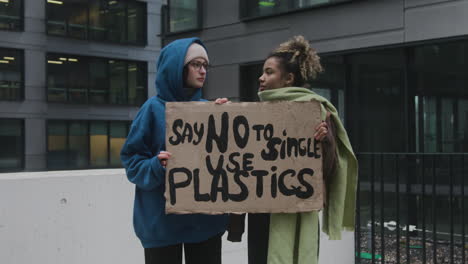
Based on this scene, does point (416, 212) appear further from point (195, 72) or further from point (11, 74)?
point (11, 74)

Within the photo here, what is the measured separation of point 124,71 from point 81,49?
2498 millimetres

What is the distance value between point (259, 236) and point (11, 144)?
23.3 m

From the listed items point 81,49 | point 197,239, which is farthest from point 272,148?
point 81,49

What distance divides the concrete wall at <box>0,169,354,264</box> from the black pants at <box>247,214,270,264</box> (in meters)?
1.51

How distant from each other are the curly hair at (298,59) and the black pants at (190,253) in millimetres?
944

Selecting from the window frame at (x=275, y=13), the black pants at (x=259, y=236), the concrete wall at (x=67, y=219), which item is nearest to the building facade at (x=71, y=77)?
the window frame at (x=275, y=13)

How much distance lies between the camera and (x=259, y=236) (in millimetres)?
2857

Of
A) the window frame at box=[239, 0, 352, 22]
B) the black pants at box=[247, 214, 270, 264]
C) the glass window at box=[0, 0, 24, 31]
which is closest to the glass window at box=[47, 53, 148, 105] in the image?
the glass window at box=[0, 0, 24, 31]

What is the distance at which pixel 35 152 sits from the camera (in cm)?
2448

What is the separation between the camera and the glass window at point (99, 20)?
2611 cm

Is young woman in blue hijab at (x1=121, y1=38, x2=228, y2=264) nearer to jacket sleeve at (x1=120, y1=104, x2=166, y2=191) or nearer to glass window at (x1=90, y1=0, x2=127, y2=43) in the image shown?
jacket sleeve at (x1=120, y1=104, x2=166, y2=191)

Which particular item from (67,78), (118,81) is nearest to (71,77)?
(67,78)

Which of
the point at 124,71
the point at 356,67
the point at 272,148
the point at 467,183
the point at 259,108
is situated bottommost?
the point at 467,183

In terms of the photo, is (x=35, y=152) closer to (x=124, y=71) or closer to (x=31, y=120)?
(x=31, y=120)
